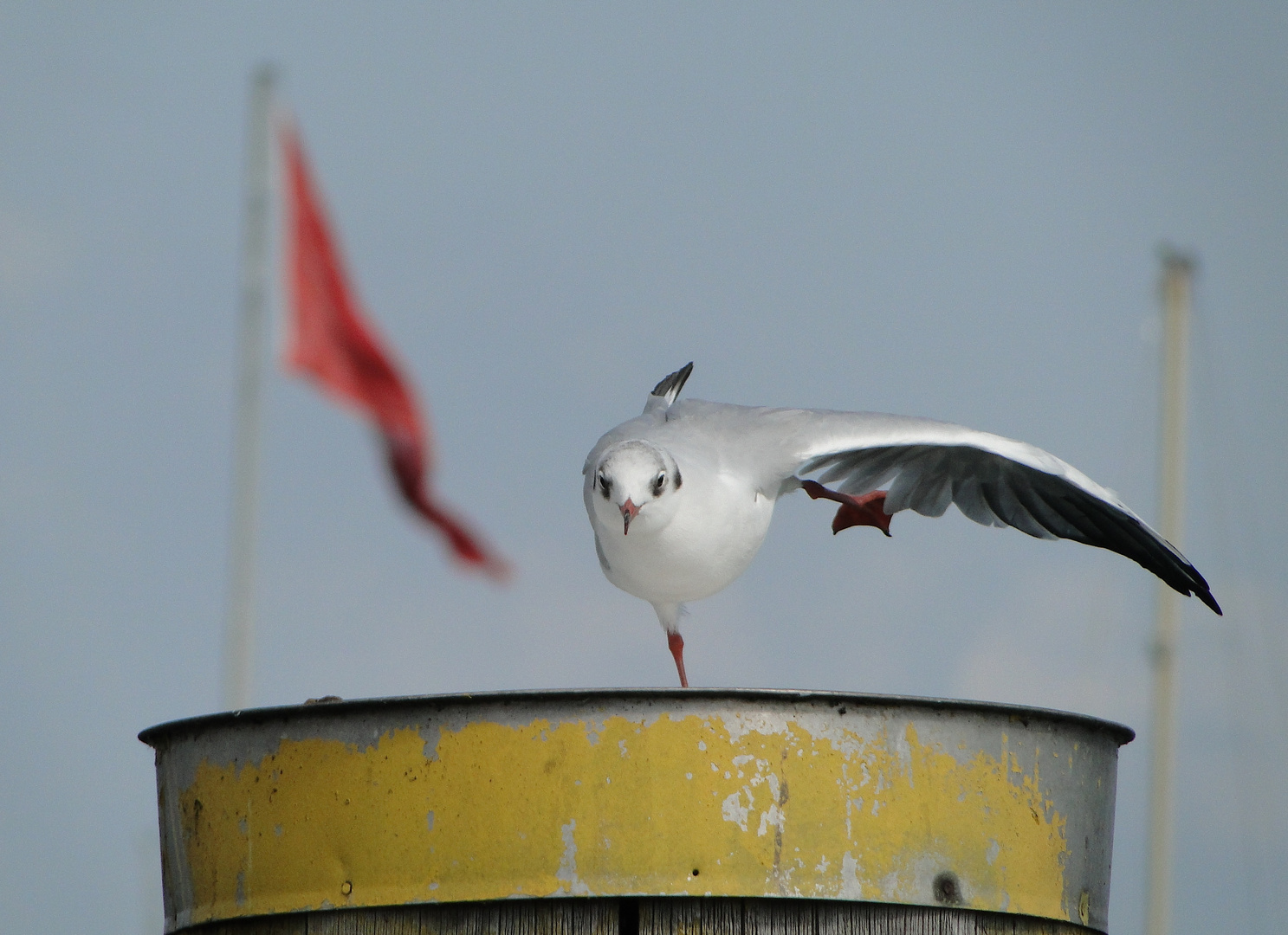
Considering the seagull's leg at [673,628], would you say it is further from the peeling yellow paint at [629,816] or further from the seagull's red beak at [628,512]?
the peeling yellow paint at [629,816]

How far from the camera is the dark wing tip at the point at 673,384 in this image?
Result: 7.99 metres

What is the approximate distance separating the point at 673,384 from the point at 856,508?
3.99 ft

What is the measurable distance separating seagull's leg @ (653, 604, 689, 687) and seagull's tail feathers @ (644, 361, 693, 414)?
84 cm

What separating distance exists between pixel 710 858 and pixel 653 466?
7.86 feet

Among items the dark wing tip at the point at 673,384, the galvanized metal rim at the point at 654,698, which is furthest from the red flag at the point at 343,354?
the galvanized metal rim at the point at 654,698

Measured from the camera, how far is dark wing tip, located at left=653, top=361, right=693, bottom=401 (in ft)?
26.2

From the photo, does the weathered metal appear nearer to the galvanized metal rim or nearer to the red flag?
the galvanized metal rim

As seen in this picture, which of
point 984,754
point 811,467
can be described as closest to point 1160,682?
point 811,467

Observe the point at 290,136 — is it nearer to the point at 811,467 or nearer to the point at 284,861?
the point at 811,467

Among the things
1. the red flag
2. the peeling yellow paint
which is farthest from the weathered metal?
the red flag

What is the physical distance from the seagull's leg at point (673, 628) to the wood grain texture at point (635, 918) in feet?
10.0

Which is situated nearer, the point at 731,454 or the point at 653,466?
the point at 653,466

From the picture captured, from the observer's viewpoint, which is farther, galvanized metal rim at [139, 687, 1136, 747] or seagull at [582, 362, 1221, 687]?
seagull at [582, 362, 1221, 687]

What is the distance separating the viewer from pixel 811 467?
22.5ft
